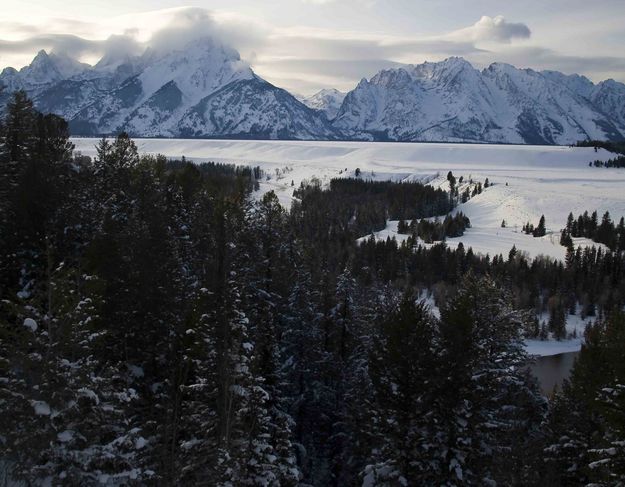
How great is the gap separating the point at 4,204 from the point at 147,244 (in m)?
10.2

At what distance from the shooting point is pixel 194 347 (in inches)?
888

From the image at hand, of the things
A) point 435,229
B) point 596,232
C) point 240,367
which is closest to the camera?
point 240,367

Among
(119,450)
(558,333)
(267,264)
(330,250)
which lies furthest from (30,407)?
(330,250)

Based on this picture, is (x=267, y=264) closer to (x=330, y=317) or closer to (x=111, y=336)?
(x=330, y=317)

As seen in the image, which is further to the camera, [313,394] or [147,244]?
[313,394]

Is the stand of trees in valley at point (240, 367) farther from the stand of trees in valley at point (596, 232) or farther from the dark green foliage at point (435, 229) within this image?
the stand of trees in valley at point (596, 232)

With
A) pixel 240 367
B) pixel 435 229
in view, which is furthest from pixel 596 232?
A: pixel 240 367

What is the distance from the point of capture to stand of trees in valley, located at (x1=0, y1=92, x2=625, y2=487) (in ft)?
52.2

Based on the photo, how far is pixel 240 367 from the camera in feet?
69.6

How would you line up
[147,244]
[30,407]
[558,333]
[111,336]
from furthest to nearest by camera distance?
1. [558,333]
2. [147,244]
3. [111,336]
4. [30,407]

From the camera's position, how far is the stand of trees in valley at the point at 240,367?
15.9 meters

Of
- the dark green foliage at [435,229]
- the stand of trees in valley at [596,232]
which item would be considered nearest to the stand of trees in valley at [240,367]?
the dark green foliage at [435,229]

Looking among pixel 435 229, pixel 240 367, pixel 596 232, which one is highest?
pixel 240 367

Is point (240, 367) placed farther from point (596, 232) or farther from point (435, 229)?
point (596, 232)
